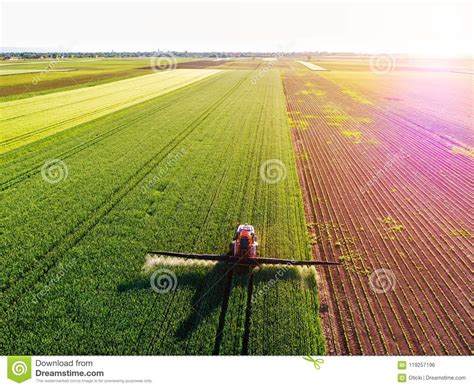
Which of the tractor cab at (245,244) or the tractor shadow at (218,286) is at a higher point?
the tractor cab at (245,244)

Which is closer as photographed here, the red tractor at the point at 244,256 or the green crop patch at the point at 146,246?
the green crop patch at the point at 146,246

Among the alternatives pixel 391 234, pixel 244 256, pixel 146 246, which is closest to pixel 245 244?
pixel 244 256

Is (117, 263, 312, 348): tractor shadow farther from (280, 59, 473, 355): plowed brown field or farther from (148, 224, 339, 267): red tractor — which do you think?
(280, 59, 473, 355): plowed brown field

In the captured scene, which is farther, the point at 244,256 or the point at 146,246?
the point at 146,246

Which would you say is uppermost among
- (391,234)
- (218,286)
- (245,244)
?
(245,244)

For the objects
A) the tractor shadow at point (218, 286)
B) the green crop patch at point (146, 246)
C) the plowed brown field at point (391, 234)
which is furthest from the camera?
the plowed brown field at point (391, 234)

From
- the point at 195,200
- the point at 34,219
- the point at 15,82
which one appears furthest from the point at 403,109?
the point at 15,82

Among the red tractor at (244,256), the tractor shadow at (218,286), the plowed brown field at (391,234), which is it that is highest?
the red tractor at (244,256)

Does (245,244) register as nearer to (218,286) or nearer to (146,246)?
(218,286)

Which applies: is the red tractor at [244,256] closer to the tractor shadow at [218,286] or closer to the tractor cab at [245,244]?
the tractor cab at [245,244]

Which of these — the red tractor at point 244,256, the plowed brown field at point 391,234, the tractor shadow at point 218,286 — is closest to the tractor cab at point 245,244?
the red tractor at point 244,256
